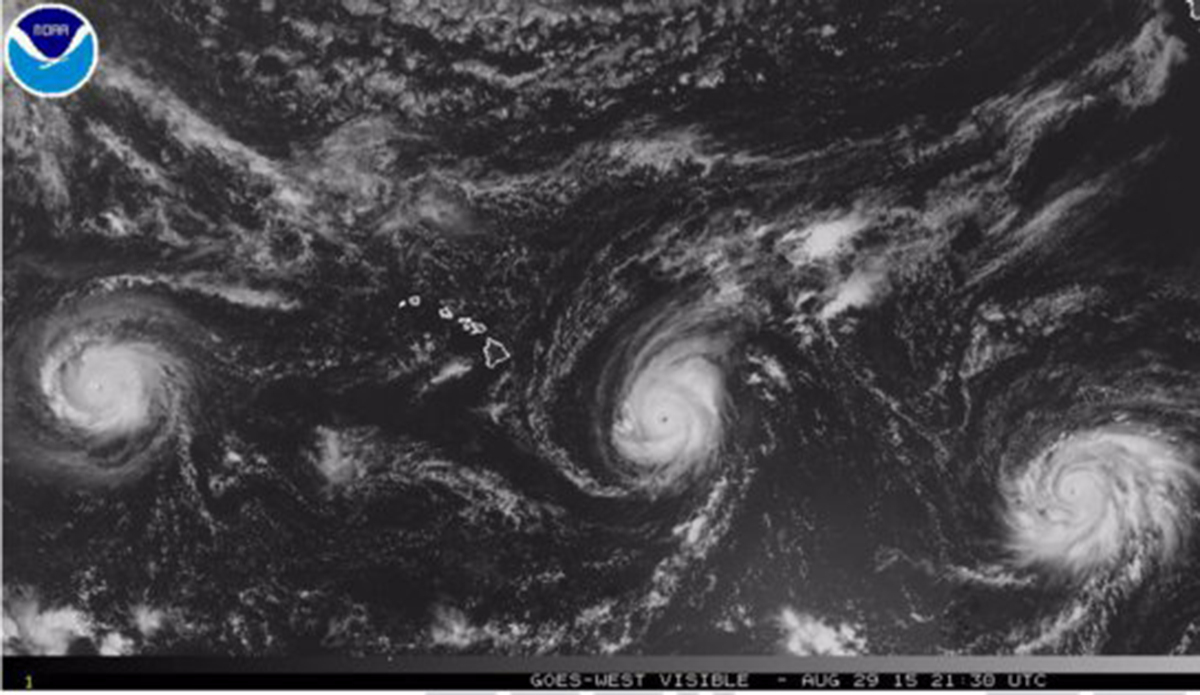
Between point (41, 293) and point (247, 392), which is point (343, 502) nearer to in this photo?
point (247, 392)

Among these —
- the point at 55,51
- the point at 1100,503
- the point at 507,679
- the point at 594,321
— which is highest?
the point at 55,51

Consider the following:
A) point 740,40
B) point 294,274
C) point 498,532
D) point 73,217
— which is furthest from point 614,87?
point 73,217

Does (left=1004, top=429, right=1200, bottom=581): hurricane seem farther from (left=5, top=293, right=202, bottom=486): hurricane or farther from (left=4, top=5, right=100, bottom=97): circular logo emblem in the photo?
(left=4, top=5, right=100, bottom=97): circular logo emblem

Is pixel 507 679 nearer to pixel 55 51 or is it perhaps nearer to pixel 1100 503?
pixel 1100 503

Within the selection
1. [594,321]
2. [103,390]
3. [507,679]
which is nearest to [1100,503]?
[594,321]

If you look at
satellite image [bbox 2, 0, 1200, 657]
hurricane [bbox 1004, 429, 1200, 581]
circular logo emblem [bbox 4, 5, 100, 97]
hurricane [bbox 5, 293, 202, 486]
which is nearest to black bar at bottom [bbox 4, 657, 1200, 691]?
satellite image [bbox 2, 0, 1200, 657]

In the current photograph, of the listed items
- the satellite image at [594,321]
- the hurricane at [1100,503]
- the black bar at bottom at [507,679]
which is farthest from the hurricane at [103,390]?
the hurricane at [1100,503]
